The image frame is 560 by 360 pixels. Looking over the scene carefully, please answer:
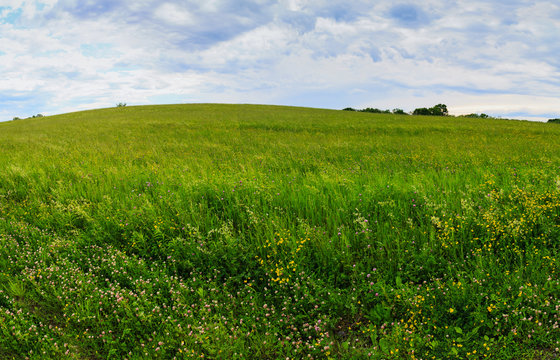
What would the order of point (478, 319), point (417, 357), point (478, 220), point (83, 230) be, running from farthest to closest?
point (83, 230) < point (478, 220) < point (478, 319) < point (417, 357)

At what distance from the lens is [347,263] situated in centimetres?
398

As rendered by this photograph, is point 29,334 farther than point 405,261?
No

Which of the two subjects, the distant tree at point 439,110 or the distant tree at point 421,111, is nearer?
the distant tree at point 439,110

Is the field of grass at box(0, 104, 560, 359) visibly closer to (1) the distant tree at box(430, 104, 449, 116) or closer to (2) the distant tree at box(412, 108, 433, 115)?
(2) the distant tree at box(412, 108, 433, 115)

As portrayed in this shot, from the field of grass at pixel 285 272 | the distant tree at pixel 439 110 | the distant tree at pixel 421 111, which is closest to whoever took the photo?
the field of grass at pixel 285 272

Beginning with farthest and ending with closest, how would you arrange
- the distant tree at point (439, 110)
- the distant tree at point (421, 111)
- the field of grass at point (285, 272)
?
1. the distant tree at point (421, 111)
2. the distant tree at point (439, 110)
3. the field of grass at point (285, 272)

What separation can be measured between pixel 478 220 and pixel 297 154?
8.01 metres

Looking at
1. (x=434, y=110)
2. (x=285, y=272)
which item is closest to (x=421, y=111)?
(x=434, y=110)

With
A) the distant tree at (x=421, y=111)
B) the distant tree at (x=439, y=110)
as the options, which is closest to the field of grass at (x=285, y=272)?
the distant tree at (x=421, y=111)

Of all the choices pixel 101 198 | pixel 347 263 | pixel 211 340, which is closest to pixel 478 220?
pixel 347 263

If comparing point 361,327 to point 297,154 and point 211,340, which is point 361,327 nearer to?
point 211,340

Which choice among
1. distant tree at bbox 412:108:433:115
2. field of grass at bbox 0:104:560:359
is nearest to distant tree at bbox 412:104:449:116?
distant tree at bbox 412:108:433:115

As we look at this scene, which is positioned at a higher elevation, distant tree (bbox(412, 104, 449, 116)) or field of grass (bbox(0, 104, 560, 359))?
distant tree (bbox(412, 104, 449, 116))

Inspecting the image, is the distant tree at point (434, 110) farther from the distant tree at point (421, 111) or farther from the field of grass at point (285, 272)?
the field of grass at point (285, 272)
